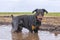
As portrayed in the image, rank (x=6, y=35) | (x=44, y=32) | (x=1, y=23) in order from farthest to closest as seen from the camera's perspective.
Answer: (x=1, y=23)
(x=44, y=32)
(x=6, y=35)

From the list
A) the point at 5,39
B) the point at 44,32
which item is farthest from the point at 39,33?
the point at 5,39

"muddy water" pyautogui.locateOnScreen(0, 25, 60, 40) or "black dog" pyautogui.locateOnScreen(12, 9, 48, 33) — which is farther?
"black dog" pyautogui.locateOnScreen(12, 9, 48, 33)

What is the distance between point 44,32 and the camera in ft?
42.0

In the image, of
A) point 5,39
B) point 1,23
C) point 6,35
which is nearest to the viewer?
point 5,39

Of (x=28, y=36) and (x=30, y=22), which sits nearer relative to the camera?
(x=28, y=36)

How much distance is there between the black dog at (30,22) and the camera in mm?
12430

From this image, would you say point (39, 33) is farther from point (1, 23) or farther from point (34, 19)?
point (1, 23)

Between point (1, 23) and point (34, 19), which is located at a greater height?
point (34, 19)

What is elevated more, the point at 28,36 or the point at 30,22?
the point at 30,22

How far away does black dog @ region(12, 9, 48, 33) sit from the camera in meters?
12.4

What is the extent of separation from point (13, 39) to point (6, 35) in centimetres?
96

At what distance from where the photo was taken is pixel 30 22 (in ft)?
42.3

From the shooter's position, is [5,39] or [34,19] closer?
[5,39]

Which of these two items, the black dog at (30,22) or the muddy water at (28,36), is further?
the black dog at (30,22)
